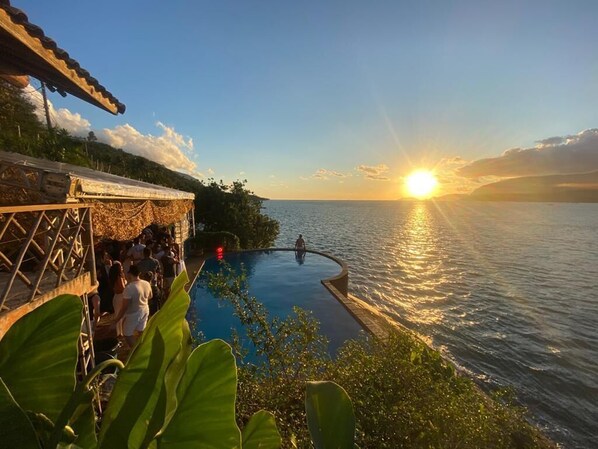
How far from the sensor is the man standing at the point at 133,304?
5480 millimetres

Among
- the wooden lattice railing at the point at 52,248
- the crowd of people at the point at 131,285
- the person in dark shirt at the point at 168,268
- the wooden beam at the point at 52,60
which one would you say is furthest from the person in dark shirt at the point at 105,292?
the wooden beam at the point at 52,60

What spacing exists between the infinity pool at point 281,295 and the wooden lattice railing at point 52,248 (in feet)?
7.58

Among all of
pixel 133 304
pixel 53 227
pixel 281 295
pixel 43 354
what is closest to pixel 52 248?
pixel 53 227

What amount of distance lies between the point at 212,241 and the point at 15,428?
22627 millimetres

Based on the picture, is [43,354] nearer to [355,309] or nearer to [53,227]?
[53,227]

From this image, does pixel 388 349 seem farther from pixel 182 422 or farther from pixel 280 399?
pixel 182 422

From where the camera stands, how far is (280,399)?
5.03 m

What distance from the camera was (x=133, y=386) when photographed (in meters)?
0.59

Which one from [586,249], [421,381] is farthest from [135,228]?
[586,249]

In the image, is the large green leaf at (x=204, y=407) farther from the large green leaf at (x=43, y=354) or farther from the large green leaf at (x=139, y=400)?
the large green leaf at (x=43, y=354)

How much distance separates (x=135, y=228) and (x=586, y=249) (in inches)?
2664

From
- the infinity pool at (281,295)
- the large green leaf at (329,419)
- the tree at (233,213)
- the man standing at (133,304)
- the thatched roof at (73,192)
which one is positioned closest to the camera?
the large green leaf at (329,419)

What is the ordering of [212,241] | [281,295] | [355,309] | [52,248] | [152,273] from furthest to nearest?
[212,241] → [281,295] → [355,309] → [152,273] → [52,248]

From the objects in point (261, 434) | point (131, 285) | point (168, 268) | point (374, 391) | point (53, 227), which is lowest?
point (374, 391)
